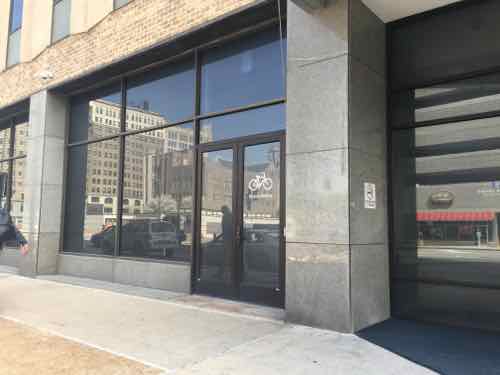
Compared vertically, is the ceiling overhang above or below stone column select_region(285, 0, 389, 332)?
above

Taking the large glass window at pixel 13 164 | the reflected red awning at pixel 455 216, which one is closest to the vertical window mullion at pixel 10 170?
the large glass window at pixel 13 164

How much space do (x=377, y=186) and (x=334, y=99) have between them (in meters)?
1.36

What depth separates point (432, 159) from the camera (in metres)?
6.07

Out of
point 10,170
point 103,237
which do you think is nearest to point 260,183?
point 103,237

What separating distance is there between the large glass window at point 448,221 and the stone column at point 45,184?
28.0 feet

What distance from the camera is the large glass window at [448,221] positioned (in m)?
5.56

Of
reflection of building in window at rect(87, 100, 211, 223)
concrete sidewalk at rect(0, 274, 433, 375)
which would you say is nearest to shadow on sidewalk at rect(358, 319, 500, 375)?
concrete sidewalk at rect(0, 274, 433, 375)

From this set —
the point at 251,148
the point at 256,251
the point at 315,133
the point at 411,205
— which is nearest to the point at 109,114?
the point at 251,148

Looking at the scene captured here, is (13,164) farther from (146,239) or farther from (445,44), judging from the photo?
(445,44)

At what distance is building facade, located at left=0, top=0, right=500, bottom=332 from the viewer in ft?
18.6

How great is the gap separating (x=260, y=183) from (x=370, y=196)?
6.40ft

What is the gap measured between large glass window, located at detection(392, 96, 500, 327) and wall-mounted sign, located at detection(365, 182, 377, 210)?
56cm

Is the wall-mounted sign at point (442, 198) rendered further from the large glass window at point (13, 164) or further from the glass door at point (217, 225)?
the large glass window at point (13, 164)

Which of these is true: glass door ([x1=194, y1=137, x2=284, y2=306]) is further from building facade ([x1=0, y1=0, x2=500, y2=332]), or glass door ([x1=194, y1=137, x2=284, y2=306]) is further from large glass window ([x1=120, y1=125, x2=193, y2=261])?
large glass window ([x1=120, y1=125, x2=193, y2=261])
